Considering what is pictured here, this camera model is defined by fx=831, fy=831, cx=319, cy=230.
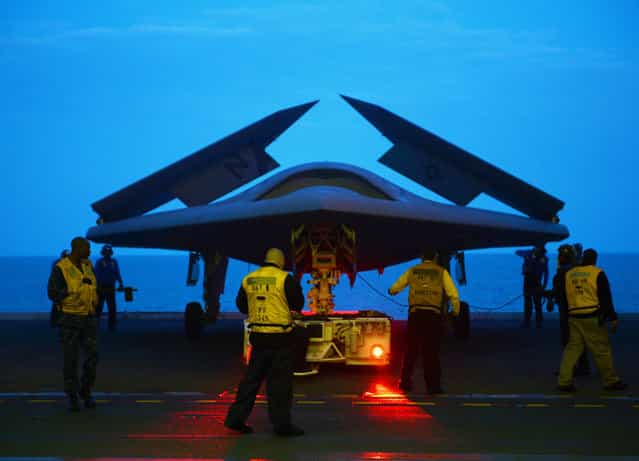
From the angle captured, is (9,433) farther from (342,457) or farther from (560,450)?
(560,450)

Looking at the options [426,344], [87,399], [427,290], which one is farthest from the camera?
[427,290]

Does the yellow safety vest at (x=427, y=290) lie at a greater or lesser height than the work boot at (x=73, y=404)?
greater

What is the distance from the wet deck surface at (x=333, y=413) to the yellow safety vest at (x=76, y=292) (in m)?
0.92

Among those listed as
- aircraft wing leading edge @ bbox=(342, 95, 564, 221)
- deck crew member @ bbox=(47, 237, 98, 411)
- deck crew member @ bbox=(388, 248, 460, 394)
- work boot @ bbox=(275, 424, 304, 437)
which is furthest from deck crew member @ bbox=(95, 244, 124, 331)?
work boot @ bbox=(275, 424, 304, 437)

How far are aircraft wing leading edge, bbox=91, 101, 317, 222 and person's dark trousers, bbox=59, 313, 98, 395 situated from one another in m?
6.52

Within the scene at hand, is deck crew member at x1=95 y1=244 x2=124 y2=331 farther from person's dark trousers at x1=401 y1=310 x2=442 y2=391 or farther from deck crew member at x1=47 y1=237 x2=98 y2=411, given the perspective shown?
person's dark trousers at x1=401 y1=310 x2=442 y2=391

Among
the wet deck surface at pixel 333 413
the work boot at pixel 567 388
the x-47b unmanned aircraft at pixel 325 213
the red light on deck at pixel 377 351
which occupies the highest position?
the x-47b unmanned aircraft at pixel 325 213

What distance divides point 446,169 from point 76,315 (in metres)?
8.77

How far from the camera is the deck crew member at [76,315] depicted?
296 inches

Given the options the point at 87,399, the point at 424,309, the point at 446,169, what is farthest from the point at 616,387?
the point at 446,169

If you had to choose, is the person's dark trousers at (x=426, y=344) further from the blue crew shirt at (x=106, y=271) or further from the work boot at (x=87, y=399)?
the blue crew shirt at (x=106, y=271)

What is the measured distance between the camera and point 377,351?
33.6 feet

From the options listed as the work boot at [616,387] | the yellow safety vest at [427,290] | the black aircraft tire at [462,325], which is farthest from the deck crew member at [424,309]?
the black aircraft tire at [462,325]

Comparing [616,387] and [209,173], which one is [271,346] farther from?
[209,173]
